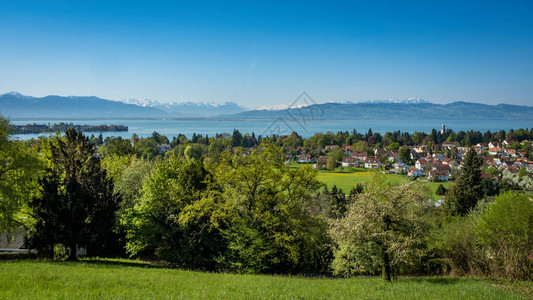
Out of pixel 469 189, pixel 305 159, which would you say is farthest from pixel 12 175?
pixel 305 159

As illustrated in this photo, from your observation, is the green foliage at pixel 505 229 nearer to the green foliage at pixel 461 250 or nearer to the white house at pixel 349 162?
the green foliage at pixel 461 250

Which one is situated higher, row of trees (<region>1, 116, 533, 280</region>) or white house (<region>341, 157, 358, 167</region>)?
row of trees (<region>1, 116, 533, 280</region>)

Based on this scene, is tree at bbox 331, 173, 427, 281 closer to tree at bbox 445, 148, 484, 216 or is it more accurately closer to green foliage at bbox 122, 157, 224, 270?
green foliage at bbox 122, 157, 224, 270

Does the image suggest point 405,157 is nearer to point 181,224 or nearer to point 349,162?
point 349,162

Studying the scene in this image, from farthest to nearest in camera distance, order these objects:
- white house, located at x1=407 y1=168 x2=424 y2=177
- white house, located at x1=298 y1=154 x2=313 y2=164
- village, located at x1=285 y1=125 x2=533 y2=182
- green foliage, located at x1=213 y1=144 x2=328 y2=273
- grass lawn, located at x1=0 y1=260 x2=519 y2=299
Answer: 1. white house, located at x1=298 y1=154 x2=313 y2=164
2. white house, located at x1=407 y1=168 x2=424 y2=177
3. village, located at x1=285 y1=125 x2=533 y2=182
4. green foliage, located at x1=213 y1=144 x2=328 y2=273
5. grass lawn, located at x1=0 y1=260 x2=519 y2=299

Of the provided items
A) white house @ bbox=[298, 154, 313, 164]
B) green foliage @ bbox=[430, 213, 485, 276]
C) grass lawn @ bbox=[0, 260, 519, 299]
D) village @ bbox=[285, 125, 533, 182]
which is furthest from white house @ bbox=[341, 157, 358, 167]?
grass lawn @ bbox=[0, 260, 519, 299]

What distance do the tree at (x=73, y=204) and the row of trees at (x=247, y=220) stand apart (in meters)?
0.05

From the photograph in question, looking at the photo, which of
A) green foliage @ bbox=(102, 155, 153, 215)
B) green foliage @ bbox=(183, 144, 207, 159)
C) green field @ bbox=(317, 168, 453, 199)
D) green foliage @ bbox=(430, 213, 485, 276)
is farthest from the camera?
green foliage @ bbox=(183, 144, 207, 159)

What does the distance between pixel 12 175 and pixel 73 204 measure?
4.25 meters

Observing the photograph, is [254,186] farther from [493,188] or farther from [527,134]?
[527,134]

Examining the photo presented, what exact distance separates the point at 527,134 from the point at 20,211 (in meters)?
213

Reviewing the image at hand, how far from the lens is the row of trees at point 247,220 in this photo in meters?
15.0

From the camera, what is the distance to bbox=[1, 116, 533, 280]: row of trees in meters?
15.0

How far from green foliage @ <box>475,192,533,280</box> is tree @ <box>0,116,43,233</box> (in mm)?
24782
